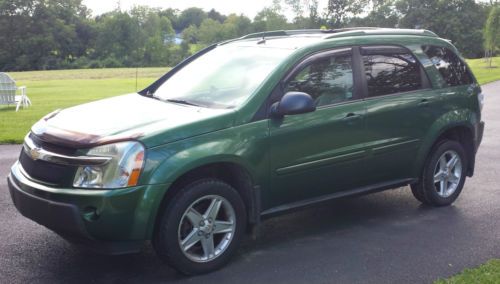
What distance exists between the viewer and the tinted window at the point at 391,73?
18.2ft

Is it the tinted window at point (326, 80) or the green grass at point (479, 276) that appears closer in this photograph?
the green grass at point (479, 276)

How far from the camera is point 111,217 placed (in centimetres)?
402

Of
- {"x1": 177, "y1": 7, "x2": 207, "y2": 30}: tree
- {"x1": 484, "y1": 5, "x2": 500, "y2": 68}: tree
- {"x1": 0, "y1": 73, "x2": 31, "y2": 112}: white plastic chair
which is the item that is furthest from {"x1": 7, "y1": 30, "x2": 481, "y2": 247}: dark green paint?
{"x1": 177, "y1": 7, "x2": 207, "y2": 30}: tree

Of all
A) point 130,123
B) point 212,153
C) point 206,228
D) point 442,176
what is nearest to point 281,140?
point 212,153

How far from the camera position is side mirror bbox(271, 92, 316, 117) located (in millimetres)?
4711

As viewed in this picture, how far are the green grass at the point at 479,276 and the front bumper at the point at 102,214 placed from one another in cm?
215

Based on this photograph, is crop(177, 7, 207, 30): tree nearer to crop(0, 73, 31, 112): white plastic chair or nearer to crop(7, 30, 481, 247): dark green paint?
crop(0, 73, 31, 112): white plastic chair

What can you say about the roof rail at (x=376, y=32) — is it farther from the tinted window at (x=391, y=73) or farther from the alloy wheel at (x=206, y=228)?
the alloy wheel at (x=206, y=228)

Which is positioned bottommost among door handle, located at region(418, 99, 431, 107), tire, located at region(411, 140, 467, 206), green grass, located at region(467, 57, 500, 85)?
green grass, located at region(467, 57, 500, 85)

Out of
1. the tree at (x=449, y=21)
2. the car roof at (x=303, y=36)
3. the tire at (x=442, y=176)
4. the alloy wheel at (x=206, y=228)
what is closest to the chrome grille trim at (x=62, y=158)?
the alloy wheel at (x=206, y=228)

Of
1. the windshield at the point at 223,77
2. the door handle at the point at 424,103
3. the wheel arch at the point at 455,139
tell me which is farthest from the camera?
the wheel arch at the point at 455,139

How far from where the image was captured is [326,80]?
523cm

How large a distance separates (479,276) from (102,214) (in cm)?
278

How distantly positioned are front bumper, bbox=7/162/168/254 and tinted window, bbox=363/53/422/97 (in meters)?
2.43
